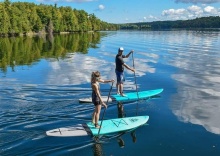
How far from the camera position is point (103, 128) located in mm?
13773

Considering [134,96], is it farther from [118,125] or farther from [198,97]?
[118,125]

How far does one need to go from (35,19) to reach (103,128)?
132m

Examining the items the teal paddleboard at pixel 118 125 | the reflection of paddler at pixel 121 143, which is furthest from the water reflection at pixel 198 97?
the reflection of paddler at pixel 121 143

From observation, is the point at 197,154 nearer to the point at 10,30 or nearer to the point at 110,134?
the point at 110,134

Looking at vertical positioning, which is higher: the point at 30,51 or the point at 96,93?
the point at 96,93

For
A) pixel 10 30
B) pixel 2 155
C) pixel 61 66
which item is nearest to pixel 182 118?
pixel 2 155

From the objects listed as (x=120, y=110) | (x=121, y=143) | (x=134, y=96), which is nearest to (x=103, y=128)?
(x=121, y=143)

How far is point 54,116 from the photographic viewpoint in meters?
15.9

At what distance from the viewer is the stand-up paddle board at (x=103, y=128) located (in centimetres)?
1329

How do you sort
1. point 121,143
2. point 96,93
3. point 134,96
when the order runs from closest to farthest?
point 121,143 → point 96,93 → point 134,96

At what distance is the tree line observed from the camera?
118 metres

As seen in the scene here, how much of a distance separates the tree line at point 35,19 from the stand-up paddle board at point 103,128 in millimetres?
106827

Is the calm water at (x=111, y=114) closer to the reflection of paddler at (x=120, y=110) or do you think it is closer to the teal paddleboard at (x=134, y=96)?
the reflection of paddler at (x=120, y=110)

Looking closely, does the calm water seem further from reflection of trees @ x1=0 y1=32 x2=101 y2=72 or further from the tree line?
the tree line
